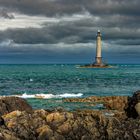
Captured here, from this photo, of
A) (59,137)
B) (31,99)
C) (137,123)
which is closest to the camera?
(59,137)

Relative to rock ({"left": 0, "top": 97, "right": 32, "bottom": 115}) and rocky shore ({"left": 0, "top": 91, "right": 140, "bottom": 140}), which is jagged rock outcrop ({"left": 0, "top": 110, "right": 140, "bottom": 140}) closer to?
rocky shore ({"left": 0, "top": 91, "right": 140, "bottom": 140})

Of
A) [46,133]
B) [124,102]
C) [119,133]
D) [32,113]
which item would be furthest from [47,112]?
[124,102]

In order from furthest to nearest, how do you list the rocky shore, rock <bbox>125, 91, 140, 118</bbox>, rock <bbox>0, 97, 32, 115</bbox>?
rock <bbox>0, 97, 32, 115</bbox> → rock <bbox>125, 91, 140, 118</bbox> → the rocky shore

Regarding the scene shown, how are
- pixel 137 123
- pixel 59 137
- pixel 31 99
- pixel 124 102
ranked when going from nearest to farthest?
pixel 59 137, pixel 137 123, pixel 124 102, pixel 31 99

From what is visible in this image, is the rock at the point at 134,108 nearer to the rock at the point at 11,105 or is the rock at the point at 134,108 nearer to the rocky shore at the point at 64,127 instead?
the rocky shore at the point at 64,127

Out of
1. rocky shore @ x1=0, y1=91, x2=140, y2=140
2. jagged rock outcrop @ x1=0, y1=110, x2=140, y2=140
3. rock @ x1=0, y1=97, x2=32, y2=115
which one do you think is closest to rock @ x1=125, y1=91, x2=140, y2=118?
rocky shore @ x1=0, y1=91, x2=140, y2=140

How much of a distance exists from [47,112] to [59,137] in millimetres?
3149

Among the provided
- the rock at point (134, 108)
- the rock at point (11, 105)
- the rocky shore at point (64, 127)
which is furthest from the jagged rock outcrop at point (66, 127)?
the rock at point (11, 105)

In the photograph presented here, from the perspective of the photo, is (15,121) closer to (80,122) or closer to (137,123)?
(80,122)

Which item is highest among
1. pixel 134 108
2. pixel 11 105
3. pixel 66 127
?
pixel 11 105

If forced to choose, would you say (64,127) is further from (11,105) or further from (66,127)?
(11,105)

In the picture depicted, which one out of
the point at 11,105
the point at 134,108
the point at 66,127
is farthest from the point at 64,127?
the point at 11,105

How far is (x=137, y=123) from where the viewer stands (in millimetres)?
29031

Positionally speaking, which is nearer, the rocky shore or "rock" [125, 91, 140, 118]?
the rocky shore
